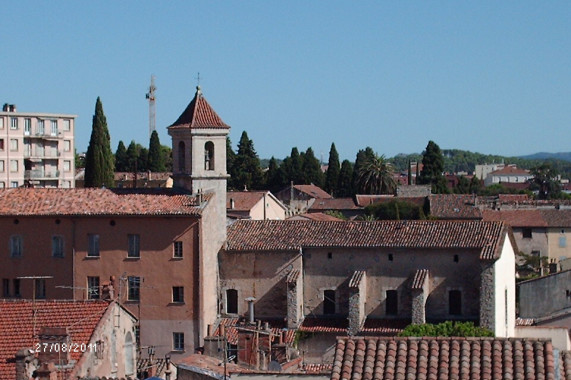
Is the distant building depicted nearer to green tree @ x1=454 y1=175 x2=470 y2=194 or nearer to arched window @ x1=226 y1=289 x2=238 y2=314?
arched window @ x1=226 y1=289 x2=238 y2=314

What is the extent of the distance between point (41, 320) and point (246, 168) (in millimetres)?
98675

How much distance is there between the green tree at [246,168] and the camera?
126 m

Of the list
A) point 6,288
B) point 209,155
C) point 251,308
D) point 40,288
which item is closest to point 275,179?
point 209,155

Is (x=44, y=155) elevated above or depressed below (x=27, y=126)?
below

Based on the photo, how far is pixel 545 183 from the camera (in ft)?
546

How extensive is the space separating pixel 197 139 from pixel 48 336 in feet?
81.7

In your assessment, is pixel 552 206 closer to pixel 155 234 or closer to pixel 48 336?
pixel 155 234

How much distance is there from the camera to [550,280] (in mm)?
52656

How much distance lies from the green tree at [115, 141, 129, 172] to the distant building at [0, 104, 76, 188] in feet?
102

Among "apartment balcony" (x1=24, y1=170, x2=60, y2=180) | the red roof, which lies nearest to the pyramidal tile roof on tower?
the red roof

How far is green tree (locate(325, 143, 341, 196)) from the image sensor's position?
12706cm

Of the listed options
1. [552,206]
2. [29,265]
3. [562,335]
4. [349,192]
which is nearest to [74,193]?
[29,265]

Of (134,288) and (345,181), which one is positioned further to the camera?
(345,181)

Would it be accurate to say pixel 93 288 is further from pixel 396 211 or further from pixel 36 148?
pixel 36 148
